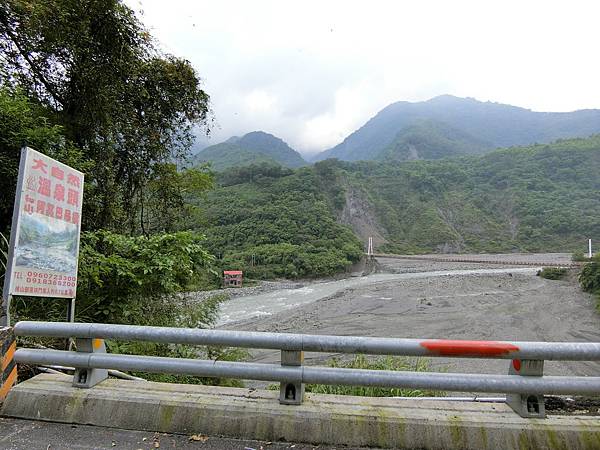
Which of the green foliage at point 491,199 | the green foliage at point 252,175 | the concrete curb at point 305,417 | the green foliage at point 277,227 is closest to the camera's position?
the concrete curb at point 305,417

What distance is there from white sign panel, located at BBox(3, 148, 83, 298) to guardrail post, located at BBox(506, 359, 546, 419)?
340 cm

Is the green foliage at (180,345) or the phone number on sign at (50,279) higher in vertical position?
the phone number on sign at (50,279)

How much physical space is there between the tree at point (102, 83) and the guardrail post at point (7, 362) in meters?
3.98

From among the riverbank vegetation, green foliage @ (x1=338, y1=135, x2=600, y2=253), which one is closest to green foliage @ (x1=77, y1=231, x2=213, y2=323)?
the riverbank vegetation

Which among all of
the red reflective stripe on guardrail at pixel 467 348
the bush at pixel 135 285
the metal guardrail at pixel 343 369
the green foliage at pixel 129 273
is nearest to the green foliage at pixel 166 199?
the bush at pixel 135 285

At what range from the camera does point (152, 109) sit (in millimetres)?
8477

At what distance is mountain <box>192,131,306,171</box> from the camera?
129m

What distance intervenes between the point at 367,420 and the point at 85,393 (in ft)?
5.84

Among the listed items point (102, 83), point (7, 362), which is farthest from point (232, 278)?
point (7, 362)

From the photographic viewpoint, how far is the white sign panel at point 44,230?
2.74 meters

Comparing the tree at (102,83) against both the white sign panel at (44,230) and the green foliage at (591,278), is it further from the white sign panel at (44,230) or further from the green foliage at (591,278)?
the green foliage at (591,278)

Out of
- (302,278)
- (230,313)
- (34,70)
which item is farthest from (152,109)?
(302,278)

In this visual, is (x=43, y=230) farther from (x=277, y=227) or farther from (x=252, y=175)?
(x=252, y=175)

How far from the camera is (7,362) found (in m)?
2.49
